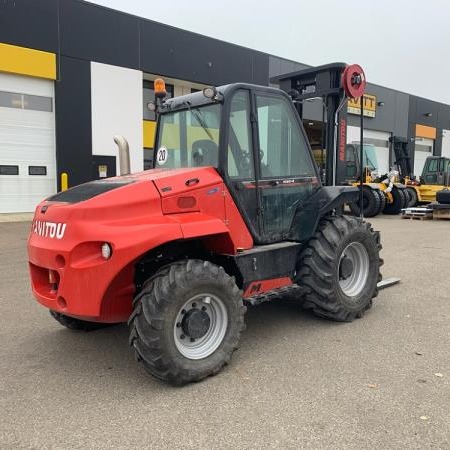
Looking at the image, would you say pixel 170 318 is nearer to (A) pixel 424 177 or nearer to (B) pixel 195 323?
(B) pixel 195 323

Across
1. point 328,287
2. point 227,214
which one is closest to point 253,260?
point 227,214

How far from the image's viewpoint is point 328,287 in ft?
→ 15.6

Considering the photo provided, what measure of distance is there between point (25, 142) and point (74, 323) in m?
13.2

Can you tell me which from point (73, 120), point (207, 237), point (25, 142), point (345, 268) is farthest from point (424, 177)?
point (207, 237)

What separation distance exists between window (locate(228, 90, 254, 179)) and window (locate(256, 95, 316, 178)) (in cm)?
16

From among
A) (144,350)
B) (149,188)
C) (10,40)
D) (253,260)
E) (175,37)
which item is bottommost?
(144,350)

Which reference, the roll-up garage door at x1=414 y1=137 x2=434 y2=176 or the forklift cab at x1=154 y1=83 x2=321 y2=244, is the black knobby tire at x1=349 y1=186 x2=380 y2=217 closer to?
the forklift cab at x1=154 y1=83 x2=321 y2=244

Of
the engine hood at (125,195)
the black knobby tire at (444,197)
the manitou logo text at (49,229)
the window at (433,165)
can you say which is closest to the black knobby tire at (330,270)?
the engine hood at (125,195)

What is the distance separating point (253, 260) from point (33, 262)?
6.13ft

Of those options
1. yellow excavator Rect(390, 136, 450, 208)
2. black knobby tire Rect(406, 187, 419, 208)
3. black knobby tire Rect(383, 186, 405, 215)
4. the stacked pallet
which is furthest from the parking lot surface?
yellow excavator Rect(390, 136, 450, 208)

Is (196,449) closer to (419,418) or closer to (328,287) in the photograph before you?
(419,418)

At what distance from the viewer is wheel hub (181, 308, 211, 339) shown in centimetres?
366

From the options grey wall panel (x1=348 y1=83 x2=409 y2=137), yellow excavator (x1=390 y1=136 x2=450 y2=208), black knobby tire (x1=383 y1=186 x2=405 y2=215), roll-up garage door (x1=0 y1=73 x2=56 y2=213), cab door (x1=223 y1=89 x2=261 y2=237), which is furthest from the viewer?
grey wall panel (x1=348 y1=83 x2=409 y2=137)

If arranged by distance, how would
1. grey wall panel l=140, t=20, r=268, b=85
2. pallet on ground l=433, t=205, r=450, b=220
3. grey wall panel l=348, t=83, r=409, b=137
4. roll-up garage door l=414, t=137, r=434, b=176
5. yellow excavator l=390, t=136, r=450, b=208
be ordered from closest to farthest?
pallet on ground l=433, t=205, r=450, b=220
grey wall panel l=140, t=20, r=268, b=85
yellow excavator l=390, t=136, r=450, b=208
grey wall panel l=348, t=83, r=409, b=137
roll-up garage door l=414, t=137, r=434, b=176
